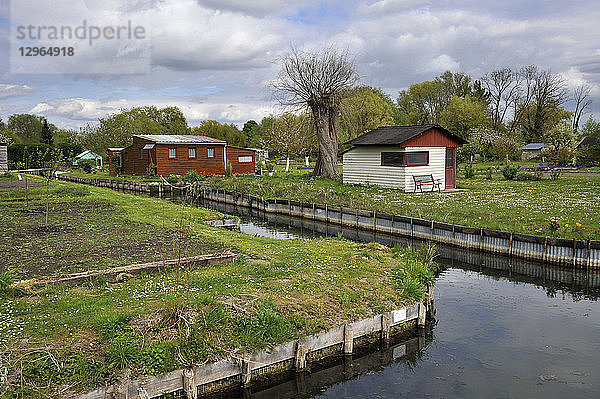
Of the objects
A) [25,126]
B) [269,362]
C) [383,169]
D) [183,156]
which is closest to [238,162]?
[183,156]

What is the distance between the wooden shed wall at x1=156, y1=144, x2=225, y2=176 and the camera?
47.5 m

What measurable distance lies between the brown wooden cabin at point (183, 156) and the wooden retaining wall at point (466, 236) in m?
→ 23.4

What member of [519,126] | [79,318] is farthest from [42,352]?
[519,126]

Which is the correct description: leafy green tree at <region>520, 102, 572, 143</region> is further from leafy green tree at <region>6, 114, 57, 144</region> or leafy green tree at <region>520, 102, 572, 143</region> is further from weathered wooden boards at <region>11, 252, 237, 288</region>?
leafy green tree at <region>6, 114, 57, 144</region>

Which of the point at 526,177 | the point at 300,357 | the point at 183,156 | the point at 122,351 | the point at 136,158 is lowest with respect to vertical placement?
the point at 300,357

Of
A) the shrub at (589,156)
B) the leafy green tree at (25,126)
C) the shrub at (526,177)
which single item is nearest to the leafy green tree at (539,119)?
the shrub at (589,156)

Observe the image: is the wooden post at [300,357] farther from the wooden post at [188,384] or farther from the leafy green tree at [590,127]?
the leafy green tree at [590,127]

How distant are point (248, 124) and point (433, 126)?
261 feet

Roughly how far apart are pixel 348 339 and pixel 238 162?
43518 millimetres

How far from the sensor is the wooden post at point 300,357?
9.05 m

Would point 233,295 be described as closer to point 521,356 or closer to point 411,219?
point 521,356

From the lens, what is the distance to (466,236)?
60.0 ft

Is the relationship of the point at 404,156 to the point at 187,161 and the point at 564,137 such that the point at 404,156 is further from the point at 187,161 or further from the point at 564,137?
A: the point at 564,137

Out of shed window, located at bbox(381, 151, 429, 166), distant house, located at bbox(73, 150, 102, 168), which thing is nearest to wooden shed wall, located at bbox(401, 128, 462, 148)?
shed window, located at bbox(381, 151, 429, 166)
